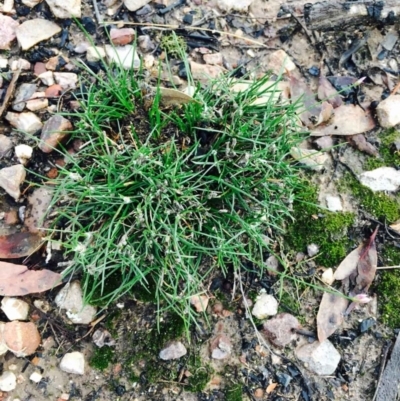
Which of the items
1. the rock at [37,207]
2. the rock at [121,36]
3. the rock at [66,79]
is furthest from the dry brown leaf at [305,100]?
the rock at [37,207]

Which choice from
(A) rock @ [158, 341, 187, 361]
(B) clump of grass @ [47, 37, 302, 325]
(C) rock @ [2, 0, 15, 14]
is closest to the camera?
(B) clump of grass @ [47, 37, 302, 325]

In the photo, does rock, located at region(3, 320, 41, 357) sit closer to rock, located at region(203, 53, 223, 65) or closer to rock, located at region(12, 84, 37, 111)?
rock, located at region(12, 84, 37, 111)

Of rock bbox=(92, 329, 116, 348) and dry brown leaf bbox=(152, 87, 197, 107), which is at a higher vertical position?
dry brown leaf bbox=(152, 87, 197, 107)

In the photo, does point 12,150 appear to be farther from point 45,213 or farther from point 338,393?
point 338,393

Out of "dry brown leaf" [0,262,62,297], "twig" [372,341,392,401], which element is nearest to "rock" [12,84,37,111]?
"dry brown leaf" [0,262,62,297]

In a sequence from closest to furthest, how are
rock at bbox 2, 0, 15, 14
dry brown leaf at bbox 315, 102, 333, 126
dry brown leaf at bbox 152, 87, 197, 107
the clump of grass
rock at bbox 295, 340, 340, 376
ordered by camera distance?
the clump of grass < dry brown leaf at bbox 152, 87, 197, 107 < rock at bbox 295, 340, 340, 376 < rock at bbox 2, 0, 15, 14 < dry brown leaf at bbox 315, 102, 333, 126

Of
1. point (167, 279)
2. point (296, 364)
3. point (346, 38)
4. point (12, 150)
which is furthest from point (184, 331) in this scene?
point (346, 38)
